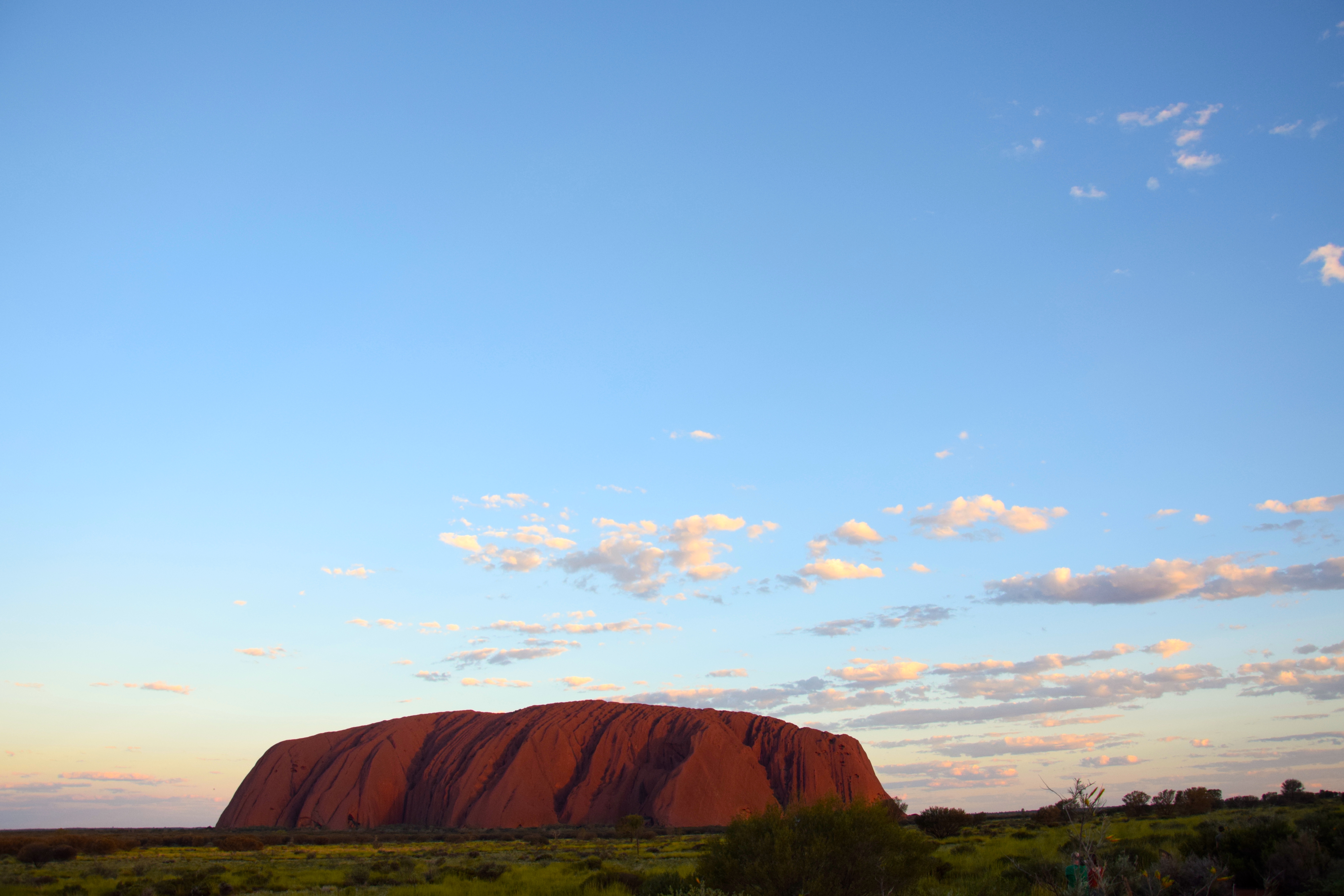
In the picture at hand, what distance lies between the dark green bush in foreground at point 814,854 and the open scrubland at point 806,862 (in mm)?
32

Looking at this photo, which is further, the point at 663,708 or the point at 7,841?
the point at 663,708

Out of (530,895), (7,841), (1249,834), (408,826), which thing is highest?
(1249,834)

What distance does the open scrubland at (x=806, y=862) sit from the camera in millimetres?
14641

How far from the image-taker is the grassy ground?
19.7 metres

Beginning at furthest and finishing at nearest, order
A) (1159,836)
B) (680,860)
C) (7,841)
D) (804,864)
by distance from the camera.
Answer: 1. (7,841)
2. (680,860)
3. (1159,836)
4. (804,864)

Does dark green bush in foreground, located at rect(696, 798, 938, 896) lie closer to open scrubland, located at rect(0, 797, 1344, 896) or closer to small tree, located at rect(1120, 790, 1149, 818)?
open scrubland, located at rect(0, 797, 1344, 896)

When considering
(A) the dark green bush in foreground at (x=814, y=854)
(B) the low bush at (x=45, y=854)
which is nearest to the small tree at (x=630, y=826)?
(B) the low bush at (x=45, y=854)

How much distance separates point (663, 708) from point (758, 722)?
32.1 feet

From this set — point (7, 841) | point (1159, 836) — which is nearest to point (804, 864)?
point (1159, 836)

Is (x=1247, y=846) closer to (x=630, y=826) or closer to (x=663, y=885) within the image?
(x=663, y=885)

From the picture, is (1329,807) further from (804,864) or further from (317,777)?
(317,777)

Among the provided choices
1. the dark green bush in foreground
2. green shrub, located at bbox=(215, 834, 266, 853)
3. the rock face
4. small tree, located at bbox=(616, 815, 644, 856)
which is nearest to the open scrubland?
the dark green bush in foreground

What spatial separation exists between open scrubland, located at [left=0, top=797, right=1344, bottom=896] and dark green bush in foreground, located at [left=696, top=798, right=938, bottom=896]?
32 mm

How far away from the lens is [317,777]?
3115 inches
